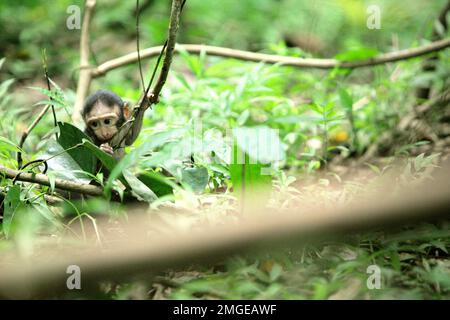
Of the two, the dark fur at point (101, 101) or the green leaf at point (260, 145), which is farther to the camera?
the dark fur at point (101, 101)

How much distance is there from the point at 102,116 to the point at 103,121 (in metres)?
0.03

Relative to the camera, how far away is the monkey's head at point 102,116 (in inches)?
135

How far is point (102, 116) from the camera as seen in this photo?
135 inches

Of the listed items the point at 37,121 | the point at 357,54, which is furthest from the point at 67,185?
the point at 357,54

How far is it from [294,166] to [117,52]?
3.30 m

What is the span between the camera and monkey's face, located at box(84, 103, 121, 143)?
3.42 metres

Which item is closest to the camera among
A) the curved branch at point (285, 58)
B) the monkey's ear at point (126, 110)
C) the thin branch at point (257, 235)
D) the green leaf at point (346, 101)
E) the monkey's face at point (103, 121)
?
the thin branch at point (257, 235)

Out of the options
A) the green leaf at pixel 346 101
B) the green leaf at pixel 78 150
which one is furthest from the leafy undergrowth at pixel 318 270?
the green leaf at pixel 346 101

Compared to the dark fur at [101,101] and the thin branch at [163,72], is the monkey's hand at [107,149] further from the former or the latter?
the dark fur at [101,101]

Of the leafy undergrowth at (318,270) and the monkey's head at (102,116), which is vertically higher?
the monkey's head at (102,116)

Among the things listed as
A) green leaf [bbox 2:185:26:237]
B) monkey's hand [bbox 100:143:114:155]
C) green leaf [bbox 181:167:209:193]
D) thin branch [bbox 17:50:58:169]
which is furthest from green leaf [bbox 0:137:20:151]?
green leaf [bbox 181:167:209:193]

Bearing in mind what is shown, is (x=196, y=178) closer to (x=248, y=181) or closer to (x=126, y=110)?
(x=248, y=181)
